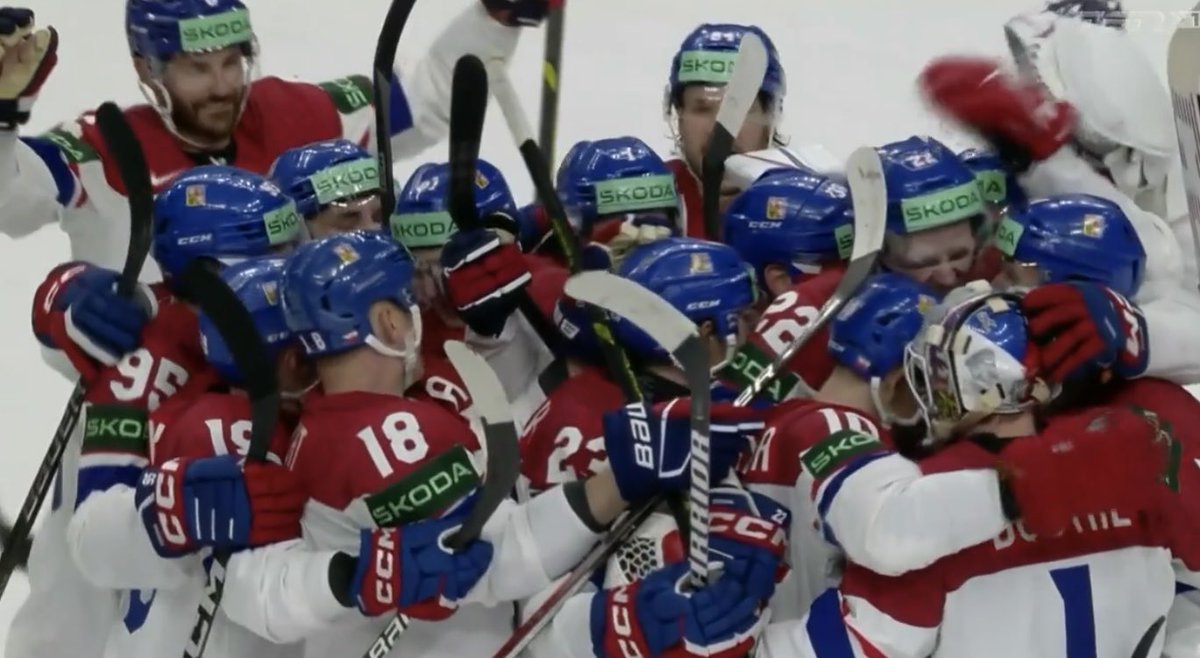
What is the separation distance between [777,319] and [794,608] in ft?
1.23

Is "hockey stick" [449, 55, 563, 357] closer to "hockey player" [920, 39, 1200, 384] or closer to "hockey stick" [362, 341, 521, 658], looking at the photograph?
"hockey stick" [362, 341, 521, 658]

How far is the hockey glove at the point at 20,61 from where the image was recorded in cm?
257

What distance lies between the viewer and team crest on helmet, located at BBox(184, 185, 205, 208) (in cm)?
236

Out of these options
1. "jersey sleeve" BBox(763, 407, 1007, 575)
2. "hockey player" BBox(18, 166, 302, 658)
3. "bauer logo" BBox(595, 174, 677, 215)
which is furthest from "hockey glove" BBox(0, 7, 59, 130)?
"jersey sleeve" BBox(763, 407, 1007, 575)

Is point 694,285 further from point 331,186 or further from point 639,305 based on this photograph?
point 331,186

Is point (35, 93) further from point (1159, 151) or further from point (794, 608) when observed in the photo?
point (1159, 151)

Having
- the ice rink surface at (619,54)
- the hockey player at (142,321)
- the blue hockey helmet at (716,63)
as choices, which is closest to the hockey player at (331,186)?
the hockey player at (142,321)

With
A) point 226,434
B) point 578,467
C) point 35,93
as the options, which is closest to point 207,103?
point 35,93

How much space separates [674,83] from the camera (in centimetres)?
297

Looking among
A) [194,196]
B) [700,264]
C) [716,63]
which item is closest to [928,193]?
[700,264]

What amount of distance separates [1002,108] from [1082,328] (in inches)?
25.8

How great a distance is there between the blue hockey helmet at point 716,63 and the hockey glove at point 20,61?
3.18 feet

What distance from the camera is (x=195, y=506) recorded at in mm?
2018

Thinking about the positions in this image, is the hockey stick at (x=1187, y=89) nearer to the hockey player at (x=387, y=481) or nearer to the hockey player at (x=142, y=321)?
the hockey player at (x=387, y=481)
